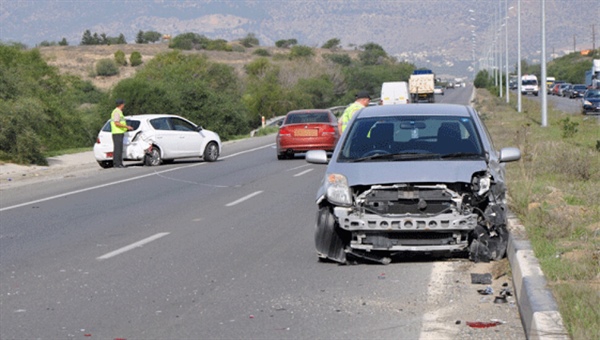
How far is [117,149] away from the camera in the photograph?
27.5m

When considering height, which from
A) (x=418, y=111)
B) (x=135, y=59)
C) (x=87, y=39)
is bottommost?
(x=418, y=111)

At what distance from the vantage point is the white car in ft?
92.1

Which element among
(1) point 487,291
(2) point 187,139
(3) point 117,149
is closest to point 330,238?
(1) point 487,291

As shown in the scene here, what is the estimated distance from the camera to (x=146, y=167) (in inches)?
1102

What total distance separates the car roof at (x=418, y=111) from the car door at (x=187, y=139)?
17.3 metres

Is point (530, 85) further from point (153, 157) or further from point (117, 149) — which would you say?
point (117, 149)

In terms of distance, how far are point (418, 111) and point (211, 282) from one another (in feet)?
11.7

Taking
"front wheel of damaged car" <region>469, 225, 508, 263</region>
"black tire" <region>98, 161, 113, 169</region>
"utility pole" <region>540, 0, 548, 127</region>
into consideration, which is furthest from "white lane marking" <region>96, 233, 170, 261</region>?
"utility pole" <region>540, 0, 548, 127</region>

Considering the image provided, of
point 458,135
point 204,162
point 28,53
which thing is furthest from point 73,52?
point 458,135

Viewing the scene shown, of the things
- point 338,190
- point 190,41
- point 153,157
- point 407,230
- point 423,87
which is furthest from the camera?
point 190,41

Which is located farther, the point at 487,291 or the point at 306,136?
the point at 306,136

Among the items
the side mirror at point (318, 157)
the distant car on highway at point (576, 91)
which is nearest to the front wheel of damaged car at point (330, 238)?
the side mirror at point (318, 157)

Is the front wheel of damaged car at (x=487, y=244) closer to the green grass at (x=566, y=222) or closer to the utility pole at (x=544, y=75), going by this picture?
the green grass at (x=566, y=222)

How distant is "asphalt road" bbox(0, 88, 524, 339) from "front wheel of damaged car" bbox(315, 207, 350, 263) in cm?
17
